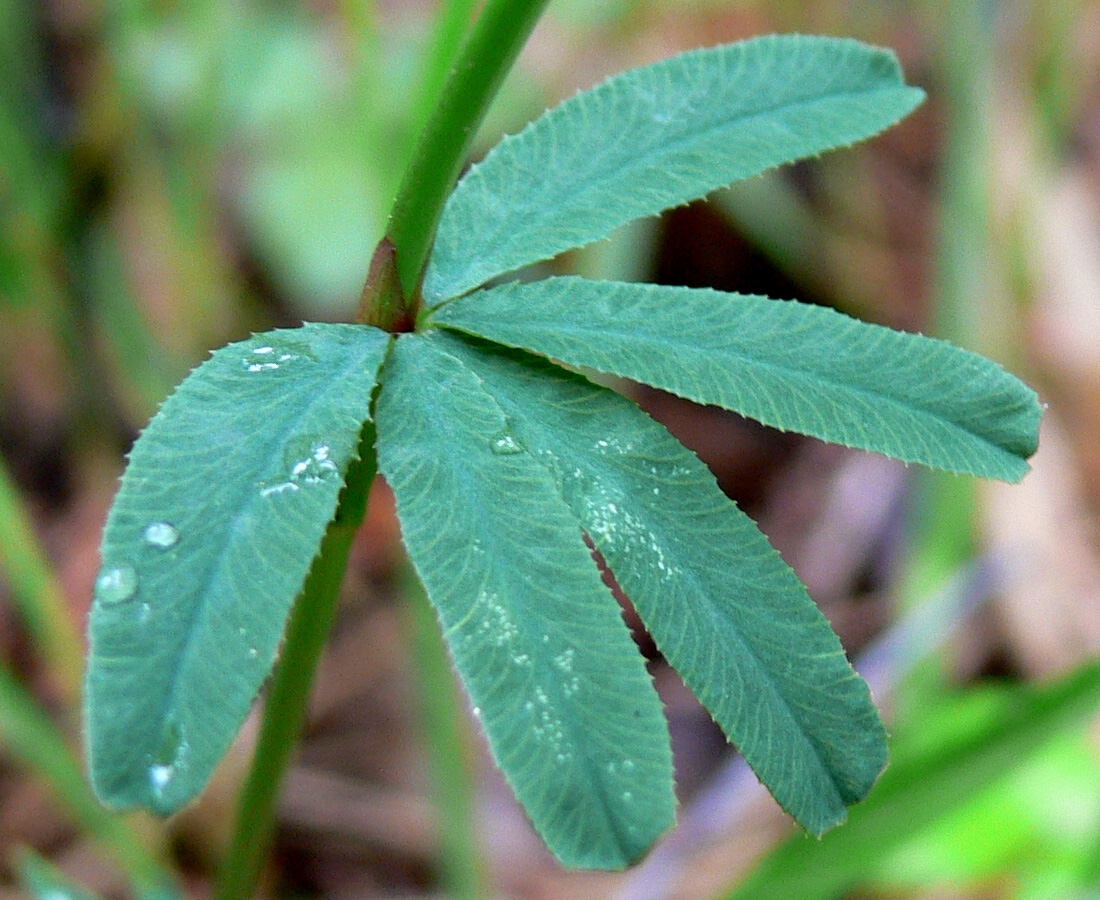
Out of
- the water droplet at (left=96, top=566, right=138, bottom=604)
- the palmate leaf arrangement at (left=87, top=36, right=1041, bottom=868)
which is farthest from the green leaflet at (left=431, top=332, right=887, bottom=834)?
the water droplet at (left=96, top=566, right=138, bottom=604)

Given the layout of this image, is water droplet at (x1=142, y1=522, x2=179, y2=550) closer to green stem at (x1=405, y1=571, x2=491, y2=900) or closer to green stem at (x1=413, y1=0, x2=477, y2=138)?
green stem at (x1=413, y1=0, x2=477, y2=138)

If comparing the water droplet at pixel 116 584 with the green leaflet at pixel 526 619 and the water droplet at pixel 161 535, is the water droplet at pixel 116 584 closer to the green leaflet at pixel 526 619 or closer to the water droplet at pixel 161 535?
the water droplet at pixel 161 535

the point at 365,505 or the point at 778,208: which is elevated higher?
the point at 365,505

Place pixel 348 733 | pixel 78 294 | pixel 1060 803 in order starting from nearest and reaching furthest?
pixel 1060 803
pixel 348 733
pixel 78 294

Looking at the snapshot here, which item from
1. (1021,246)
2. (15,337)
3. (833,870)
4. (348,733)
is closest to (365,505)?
(833,870)

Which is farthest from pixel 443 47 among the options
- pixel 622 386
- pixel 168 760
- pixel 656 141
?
pixel 622 386

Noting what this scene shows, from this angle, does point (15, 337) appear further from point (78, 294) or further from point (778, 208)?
point (778, 208)
